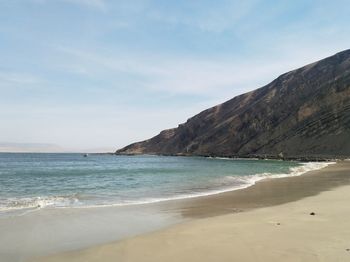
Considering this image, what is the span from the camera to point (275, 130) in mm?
111562

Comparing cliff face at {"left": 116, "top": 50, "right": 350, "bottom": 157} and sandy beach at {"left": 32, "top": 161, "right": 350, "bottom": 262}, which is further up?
cliff face at {"left": 116, "top": 50, "right": 350, "bottom": 157}

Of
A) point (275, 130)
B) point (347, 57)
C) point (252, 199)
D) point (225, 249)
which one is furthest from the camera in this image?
point (347, 57)

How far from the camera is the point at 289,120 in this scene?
108188mm

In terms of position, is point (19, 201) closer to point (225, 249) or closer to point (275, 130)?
point (225, 249)

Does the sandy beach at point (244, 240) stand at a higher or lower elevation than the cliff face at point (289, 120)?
lower

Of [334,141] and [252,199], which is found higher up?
[334,141]

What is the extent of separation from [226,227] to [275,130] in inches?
4146

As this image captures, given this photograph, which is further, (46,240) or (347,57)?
(347,57)

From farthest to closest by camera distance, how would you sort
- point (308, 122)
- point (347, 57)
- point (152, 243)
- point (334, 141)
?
point (347, 57) < point (308, 122) < point (334, 141) < point (152, 243)

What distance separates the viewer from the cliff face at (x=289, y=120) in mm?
96662

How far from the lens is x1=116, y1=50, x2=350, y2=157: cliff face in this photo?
96.7 metres

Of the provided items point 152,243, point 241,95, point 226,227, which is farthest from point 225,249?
point 241,95

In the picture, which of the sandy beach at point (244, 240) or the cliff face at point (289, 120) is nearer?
the sandy beach at point (244, 240)

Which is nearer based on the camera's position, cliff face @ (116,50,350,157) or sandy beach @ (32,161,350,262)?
sandy beach @ (32,161,350,262)
